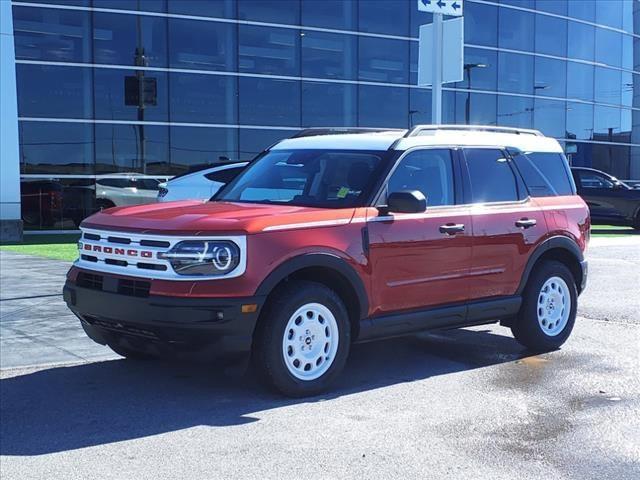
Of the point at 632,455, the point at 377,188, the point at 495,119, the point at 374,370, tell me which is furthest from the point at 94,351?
the point at 495,119

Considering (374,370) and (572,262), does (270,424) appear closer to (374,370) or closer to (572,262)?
(374,370)

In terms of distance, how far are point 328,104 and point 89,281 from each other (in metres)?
17.1

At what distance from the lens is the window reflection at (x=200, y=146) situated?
19.9 meters

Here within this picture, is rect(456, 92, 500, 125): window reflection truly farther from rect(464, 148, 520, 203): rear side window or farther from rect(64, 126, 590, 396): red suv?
rect(464, 148, 520, 203): rear side window

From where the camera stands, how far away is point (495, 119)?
24.8 m

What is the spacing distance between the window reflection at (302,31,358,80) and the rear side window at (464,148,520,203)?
50.8ft

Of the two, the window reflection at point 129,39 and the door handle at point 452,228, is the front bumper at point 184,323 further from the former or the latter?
the window reflection at point 129,39

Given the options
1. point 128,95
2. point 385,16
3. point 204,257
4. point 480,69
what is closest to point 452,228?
point 204,257

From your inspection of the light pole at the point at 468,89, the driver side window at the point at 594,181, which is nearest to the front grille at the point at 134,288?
the driver side window at the point at 594,181

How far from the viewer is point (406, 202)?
5531 mm

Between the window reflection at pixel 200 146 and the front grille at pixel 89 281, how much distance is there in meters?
14.3

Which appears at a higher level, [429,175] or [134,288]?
[429,175]

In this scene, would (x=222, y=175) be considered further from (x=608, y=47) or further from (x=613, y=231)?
(x=608, y=47)

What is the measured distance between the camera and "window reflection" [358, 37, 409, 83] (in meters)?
22.3
